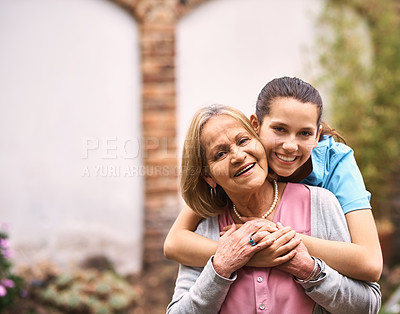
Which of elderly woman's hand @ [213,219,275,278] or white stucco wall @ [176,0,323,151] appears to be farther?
white stucco wall @ [176,0,323,151]

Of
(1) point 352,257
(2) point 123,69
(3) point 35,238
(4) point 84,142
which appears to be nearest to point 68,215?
(3) point 35,238

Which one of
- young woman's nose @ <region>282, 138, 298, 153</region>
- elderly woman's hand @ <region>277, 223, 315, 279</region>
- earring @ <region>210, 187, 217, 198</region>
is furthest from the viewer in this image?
earring @ <region>210, 187, 217, 198</region>

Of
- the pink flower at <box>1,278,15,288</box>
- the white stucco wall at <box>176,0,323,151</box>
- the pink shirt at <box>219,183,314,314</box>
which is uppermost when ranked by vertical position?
the white stucco wall at <box>176,0,323,151</box>

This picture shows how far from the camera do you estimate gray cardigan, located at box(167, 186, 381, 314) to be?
1721 mm

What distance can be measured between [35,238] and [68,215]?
14.7 inches

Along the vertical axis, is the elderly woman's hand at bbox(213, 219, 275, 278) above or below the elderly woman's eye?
below

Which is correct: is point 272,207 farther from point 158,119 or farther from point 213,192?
point 158,119

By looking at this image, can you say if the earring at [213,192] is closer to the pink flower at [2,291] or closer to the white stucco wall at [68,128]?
the pink flower at [2,291]

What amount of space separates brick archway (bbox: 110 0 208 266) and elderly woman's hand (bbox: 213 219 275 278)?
10.7ft

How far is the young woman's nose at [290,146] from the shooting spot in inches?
71.5

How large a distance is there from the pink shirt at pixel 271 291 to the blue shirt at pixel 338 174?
0.51 ft

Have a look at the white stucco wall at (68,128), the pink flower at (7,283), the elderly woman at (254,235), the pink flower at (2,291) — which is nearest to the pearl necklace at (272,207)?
the elderly woman at (254,235)

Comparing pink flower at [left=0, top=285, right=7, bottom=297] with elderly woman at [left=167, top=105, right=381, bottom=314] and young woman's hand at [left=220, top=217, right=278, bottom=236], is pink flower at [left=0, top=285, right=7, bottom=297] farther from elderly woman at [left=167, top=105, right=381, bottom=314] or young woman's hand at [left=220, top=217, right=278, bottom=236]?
young woman's hand at [left=220, top=217, right=278, bottom=236]

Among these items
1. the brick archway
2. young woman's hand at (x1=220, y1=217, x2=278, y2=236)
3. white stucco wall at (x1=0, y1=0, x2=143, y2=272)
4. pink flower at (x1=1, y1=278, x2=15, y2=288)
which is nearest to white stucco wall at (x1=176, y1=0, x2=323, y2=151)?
the brick archway
